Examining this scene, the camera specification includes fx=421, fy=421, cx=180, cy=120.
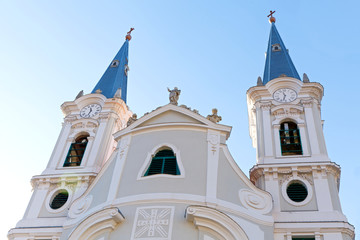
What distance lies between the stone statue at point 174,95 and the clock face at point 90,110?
537 centimetres

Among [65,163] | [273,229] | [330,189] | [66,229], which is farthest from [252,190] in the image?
[65,163]

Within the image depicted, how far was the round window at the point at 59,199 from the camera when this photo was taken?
18395 millimetres

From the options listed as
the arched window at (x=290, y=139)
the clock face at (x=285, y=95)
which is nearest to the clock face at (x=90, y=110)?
the clock face at (x=285, y=95)

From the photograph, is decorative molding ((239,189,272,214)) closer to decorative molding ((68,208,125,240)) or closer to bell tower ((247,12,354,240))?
bell tower ((247,12,354,240))

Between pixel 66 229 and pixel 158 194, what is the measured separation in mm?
4166

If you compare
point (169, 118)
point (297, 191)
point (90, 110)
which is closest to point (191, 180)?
point (169, 118)

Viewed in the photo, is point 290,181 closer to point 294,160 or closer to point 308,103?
point 294,160

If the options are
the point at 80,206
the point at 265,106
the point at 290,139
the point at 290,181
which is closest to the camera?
the point at 80,206

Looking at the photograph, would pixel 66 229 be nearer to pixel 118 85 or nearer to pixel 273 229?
pixel 273 229

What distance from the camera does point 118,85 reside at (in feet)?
85.1

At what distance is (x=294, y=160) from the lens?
17.5m

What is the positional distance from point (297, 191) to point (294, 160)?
1525mm

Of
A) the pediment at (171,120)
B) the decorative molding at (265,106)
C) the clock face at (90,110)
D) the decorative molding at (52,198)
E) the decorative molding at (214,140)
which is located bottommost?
the decorative molding at (52,198)

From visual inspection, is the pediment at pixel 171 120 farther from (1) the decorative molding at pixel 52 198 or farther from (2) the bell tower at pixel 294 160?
A: (1) the decorative molding at pixel 52 198
